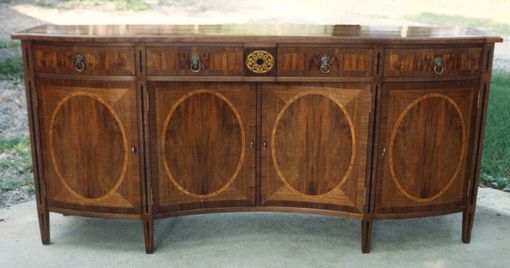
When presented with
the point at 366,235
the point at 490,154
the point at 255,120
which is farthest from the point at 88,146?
the point at 490,154

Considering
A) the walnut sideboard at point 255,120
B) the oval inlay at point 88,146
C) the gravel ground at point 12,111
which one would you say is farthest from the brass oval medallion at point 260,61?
the gravel ground at point 12,111

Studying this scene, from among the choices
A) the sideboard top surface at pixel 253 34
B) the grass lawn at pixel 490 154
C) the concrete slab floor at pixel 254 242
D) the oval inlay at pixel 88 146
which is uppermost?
the sideboard top surface at pixel 253 34

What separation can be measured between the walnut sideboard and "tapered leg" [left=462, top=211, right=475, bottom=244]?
A: 2.0 inches

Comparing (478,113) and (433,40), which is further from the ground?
(433,40)

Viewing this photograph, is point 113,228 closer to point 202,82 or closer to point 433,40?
point 202,82

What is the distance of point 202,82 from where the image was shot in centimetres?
267

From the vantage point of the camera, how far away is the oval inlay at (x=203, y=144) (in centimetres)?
270

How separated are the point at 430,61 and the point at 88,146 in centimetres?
159

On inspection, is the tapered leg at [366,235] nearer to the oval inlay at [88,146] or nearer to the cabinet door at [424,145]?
the cabinet door at [424,145]

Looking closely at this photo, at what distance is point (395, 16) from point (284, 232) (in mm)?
4517

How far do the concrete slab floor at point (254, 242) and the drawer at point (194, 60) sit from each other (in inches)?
34.9

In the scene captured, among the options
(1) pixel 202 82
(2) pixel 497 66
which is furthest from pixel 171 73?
(2) pixel 497 66

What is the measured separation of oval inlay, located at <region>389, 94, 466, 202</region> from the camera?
2.72m

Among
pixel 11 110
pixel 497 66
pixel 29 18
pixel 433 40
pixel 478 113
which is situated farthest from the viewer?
pixel 29 18
